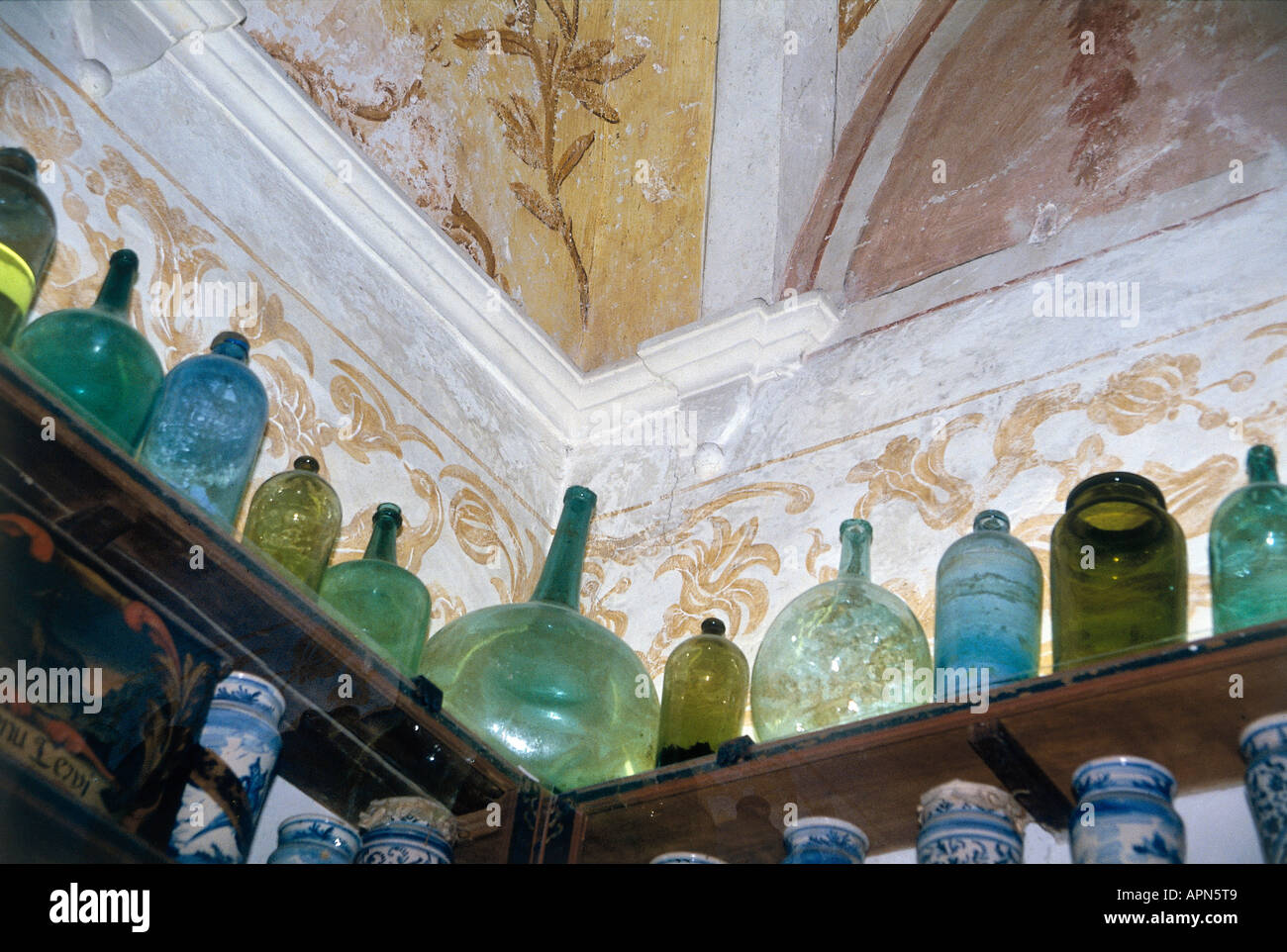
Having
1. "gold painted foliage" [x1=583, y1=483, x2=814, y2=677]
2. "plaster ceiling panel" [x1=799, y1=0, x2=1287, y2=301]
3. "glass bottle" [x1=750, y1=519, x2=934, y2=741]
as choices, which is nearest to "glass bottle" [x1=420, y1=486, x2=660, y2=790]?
"glass bottle" [x1=750, y1=519, x2=934, y2=741]

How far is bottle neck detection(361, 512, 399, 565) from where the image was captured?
1967 mm

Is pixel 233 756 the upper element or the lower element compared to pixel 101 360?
lower

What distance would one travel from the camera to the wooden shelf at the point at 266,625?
144cm

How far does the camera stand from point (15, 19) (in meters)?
1.94

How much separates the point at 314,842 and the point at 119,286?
2.28 ft

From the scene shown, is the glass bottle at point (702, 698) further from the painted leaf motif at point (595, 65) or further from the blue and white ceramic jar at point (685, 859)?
the painted leaf motif at point (595, 65)

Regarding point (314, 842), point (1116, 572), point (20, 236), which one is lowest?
point (314, 842)

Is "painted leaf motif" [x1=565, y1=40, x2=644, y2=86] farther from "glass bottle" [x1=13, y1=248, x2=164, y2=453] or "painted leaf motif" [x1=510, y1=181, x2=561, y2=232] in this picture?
"glass bottle" [x1=13, y1=248, x2=164, y2=453]

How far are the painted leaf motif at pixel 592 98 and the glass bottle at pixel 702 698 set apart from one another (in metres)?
1.27

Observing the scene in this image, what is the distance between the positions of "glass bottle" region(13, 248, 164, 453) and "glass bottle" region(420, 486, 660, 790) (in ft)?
1.60

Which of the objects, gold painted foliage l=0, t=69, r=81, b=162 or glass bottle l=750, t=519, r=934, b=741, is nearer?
glass bottle l=750, t=519, r=934, b=741

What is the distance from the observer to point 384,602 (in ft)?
6.19

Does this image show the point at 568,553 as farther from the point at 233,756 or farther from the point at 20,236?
the point at 20,236

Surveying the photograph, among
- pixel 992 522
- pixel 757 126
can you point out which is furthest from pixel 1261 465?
pixel 757 126
